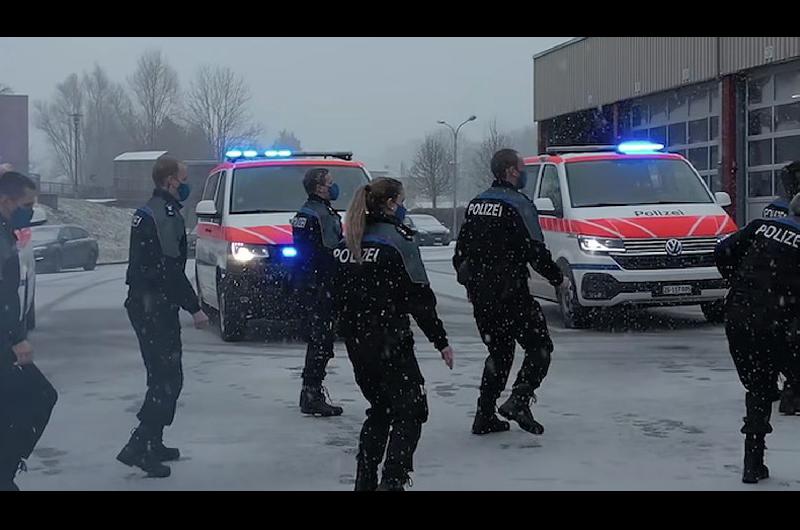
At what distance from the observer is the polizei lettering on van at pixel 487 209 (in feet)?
23.7

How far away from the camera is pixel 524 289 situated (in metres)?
7.27

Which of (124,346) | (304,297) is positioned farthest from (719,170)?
(304,297)

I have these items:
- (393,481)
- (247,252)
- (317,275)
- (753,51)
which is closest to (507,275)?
(317,275)

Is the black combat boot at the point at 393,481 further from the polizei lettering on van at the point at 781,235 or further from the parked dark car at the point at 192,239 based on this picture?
the parked dark car at the point at 192,239

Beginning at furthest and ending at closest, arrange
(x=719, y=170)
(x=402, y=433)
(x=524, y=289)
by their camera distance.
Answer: (x=719, y=170)
(x=524, y=289)
(x=402, y=433)

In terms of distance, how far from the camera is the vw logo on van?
12.4 metres

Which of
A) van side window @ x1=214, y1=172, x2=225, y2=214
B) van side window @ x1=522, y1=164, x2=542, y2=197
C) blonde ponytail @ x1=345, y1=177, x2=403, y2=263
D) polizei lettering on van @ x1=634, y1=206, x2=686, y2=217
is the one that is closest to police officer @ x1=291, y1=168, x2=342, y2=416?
blonde ponytail @ x1=345, y1=177, x2=403, y2=263

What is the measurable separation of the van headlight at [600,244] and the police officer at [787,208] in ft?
14.7

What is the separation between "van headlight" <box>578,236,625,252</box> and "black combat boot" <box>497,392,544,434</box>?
5.37 metres

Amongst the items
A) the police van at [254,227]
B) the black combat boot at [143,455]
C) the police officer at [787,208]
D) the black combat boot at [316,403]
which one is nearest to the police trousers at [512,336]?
the black combat boot at [316,403]

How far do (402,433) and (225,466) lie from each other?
5.29 feet
